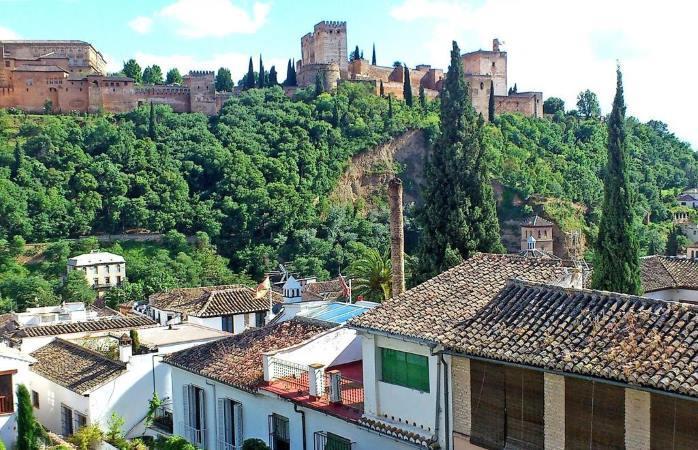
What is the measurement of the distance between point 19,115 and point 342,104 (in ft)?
128

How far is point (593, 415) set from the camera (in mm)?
9758

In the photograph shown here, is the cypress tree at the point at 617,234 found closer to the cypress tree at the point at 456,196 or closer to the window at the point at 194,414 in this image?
the cypress tree at the point at 456,196

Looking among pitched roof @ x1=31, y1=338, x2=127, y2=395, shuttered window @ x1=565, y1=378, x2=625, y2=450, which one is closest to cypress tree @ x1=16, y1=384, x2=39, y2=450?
pitched roof @ x1=31, y1=338, x2=127, y2=395

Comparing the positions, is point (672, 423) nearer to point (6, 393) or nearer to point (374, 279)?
point (374, 279)

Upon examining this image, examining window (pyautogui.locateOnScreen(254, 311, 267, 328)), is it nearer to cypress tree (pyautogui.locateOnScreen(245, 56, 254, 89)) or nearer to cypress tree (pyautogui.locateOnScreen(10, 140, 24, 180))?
cypress tree (pyautogui.locateOnScreen(10, 140, 24, 180))

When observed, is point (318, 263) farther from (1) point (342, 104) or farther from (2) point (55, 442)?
(2) point (55, 442)

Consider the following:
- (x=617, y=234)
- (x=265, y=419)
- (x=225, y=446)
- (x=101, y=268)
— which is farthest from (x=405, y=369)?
(x=101, y=268)

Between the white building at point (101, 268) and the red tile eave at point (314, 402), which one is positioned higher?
the red tile eave at point (314, 402)

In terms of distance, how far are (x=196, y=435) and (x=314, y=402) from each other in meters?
4.58

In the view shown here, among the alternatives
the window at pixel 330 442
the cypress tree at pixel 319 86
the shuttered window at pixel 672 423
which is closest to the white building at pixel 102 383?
the window at pixel 330 442

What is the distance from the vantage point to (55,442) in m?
19.2

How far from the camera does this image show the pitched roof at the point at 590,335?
29.2 ft

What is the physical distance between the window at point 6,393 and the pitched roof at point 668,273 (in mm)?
25255

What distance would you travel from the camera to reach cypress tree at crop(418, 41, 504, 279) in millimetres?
26203
